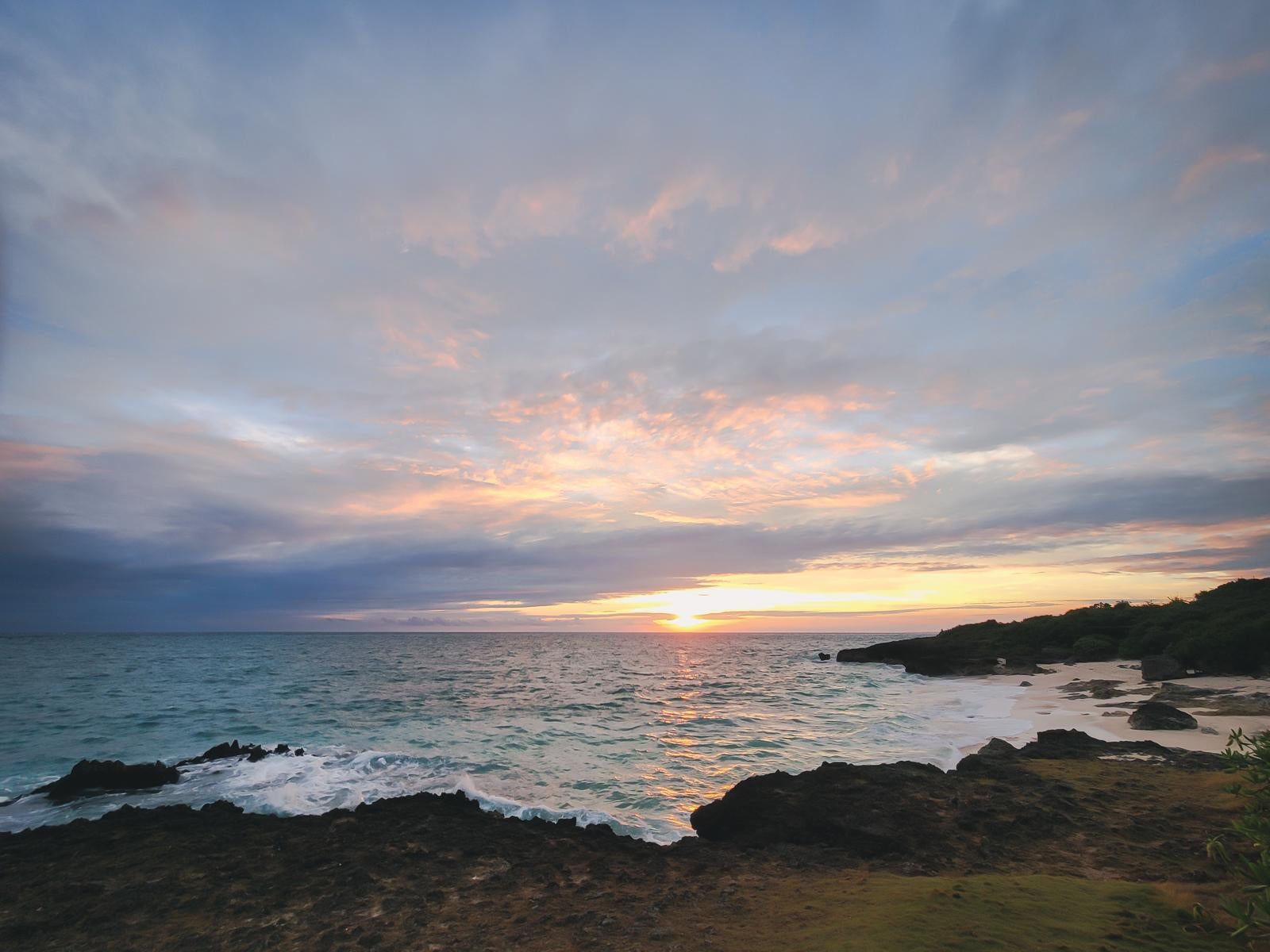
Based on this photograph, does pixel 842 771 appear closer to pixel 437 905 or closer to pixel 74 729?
pixel 437 905

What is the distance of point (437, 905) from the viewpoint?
7617mm

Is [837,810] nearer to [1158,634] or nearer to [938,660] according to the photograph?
[1158,634]

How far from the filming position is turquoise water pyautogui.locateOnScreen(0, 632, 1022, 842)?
14.9 m

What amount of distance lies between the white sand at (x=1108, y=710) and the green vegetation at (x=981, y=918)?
507 inches

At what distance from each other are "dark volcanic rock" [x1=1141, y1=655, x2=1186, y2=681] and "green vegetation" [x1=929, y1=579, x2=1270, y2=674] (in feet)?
9.01

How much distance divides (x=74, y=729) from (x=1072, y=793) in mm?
34377

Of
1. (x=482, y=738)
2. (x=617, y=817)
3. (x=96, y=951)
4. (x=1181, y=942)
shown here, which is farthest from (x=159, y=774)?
(x=1181, y=942)

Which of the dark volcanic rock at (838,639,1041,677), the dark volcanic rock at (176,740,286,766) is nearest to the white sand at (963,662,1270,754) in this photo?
the dark volcanic rock at (838,639,1041,677)

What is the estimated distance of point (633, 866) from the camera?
8992 millimetres

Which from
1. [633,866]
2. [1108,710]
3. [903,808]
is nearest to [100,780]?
[633,866]

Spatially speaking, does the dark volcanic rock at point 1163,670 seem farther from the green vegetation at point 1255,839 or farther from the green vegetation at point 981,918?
the green vegetation at point 1255,839

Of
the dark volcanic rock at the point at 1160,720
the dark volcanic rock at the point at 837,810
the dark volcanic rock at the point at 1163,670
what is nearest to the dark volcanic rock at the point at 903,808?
the dark volcanic rock at the point at 837,810

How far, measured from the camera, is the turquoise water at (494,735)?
14.9m

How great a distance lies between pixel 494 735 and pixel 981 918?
20547 mm
